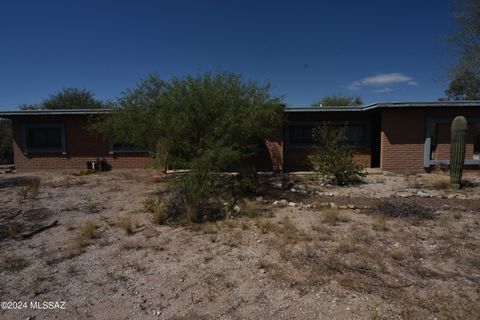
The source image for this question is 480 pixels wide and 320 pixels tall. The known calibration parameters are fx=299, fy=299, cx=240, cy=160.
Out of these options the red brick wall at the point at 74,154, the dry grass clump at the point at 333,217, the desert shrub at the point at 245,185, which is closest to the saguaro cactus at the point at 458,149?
the dry grass clump at the point at 333,217

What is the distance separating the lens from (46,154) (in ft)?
44.7

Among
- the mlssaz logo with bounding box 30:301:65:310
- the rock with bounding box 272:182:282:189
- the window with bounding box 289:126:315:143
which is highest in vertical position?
the window with bounding box 289:126:315:143

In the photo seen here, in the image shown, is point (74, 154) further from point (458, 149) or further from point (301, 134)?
point (458, 149)

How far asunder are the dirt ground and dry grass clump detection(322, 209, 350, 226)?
22 millimetres

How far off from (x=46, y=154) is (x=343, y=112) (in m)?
13.6

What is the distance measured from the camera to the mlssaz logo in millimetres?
3153

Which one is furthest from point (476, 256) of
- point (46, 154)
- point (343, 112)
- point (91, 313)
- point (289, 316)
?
point (46, 154)

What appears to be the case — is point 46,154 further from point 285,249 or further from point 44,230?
point 285,249

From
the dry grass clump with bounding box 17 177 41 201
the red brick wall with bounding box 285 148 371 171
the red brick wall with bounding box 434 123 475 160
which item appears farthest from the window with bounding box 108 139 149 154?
the red brick wall with bounding box 434 123 475 160

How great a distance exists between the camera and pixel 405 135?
40.5 feet

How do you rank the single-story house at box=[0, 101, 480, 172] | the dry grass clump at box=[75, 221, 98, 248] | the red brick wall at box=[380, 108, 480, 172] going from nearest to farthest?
the dry grass clump at box=[75, 221, 98, 248] → the red brick wall at box=[380, 108, 480, 172] → the single-story house at box=[0, 101, 480, 172]

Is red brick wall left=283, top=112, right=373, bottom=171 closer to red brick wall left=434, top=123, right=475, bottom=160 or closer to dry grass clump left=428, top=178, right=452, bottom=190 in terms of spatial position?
red brick wall left=434, top=123, right=475, bottom=160

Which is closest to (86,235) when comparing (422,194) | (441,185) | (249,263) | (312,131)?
(249,263)

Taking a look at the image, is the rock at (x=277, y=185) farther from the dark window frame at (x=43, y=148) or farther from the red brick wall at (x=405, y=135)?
the dark window frame at (x=43, y=148)
